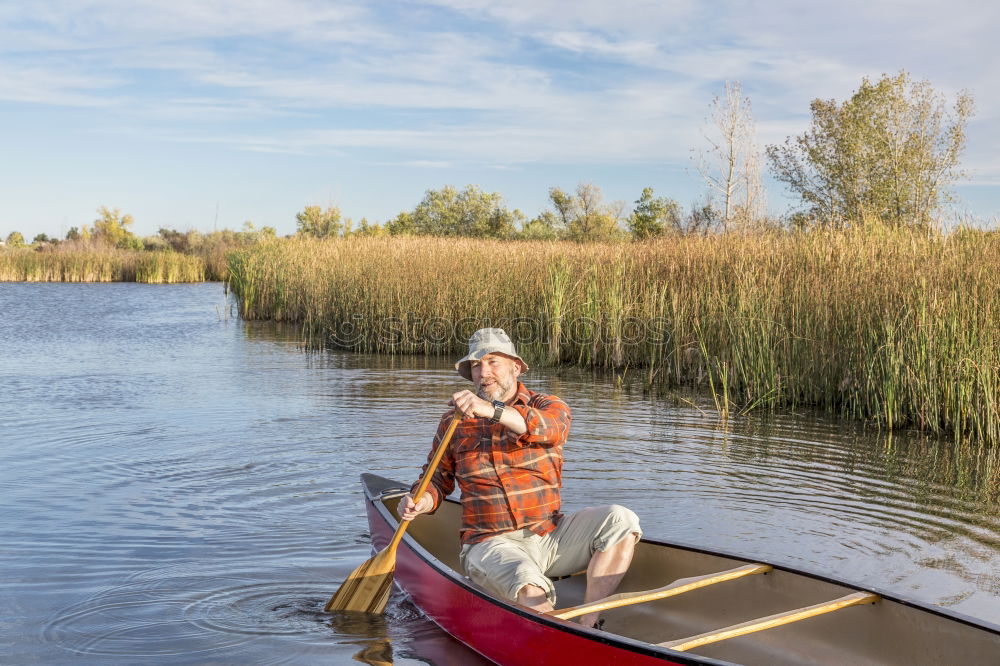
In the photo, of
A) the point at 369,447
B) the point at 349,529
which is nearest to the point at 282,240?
the point at 369,447

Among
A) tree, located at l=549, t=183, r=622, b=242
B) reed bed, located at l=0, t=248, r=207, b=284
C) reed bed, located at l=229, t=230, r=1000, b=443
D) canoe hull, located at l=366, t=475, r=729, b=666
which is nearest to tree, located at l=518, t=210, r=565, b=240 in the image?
tree, located at l=549, t=183, r=622, b=242

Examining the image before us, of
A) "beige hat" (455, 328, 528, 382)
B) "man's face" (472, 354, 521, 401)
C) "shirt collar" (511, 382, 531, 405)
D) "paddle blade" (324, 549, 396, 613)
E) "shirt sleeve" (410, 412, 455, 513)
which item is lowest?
"paddle blade" (324, 549, 396, 613)

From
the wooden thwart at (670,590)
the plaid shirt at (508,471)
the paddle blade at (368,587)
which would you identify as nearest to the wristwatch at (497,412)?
the plaid shirt at (508,471)

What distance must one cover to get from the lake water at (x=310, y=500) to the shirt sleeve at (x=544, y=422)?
1.03 meters

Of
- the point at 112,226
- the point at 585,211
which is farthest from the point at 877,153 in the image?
the point at 112,226

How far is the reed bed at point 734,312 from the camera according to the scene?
8180mm

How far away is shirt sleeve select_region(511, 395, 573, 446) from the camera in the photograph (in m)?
4.04

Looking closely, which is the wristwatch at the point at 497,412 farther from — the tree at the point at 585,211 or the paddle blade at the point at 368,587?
the tree at the point at 585,211

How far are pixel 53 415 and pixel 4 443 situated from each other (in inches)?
52.2

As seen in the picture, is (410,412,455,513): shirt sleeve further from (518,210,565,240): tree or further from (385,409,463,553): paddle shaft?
(518,210,565,240): tree

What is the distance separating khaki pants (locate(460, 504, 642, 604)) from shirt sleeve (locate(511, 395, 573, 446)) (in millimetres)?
393

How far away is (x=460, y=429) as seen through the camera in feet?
14.2

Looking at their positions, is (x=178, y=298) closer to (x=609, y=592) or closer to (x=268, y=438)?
(x=268, y=438)

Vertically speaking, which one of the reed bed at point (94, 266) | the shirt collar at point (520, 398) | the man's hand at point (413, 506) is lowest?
the man's hand at point (413, 506)
